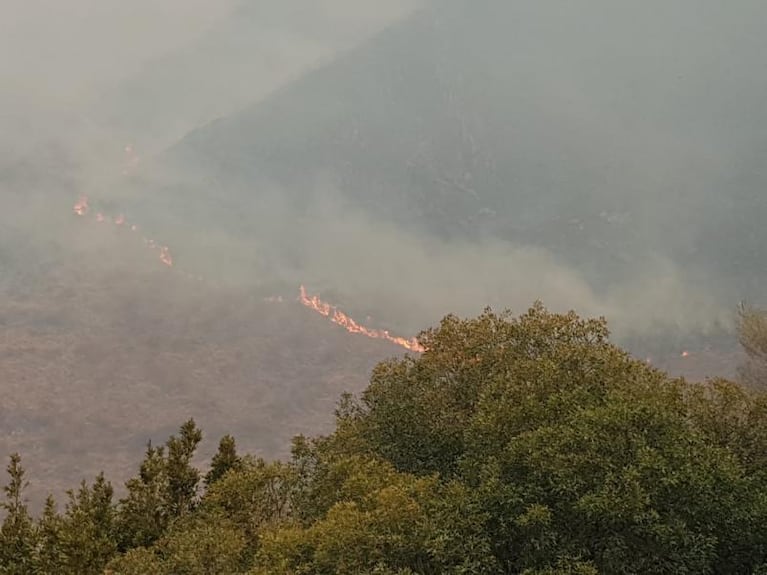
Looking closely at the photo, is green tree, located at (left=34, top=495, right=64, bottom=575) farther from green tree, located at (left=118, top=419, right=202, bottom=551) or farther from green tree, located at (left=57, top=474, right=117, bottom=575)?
green tree, located at (left=118, top=419, right=202, bottom=551)

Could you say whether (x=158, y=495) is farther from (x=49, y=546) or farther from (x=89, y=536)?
(x=49, y=546)

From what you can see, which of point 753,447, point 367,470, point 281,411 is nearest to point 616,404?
point 753,447

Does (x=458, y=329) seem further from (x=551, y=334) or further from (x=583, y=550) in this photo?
(x=583, y=550)

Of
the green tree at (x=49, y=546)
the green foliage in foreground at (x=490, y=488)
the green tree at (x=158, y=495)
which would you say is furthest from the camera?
the green tree at (x=158, y=495)

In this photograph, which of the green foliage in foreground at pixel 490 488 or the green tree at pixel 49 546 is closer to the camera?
the green foliage in foreground at pixel 490 488

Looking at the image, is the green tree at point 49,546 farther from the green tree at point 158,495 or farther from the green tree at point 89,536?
the green tree at point 158,495

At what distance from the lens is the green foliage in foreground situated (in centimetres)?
2881

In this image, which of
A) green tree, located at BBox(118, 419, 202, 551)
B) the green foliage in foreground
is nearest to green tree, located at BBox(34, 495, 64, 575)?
the green foliage in foreground

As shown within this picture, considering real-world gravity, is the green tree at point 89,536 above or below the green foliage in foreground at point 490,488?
below

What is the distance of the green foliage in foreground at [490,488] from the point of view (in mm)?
28812

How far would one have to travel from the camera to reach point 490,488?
3067 centimetres

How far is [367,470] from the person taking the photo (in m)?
35.5

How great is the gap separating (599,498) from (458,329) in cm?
1984

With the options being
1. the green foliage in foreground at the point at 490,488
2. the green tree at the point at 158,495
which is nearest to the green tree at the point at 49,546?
the green foliage in foreground at the point at 490,488
